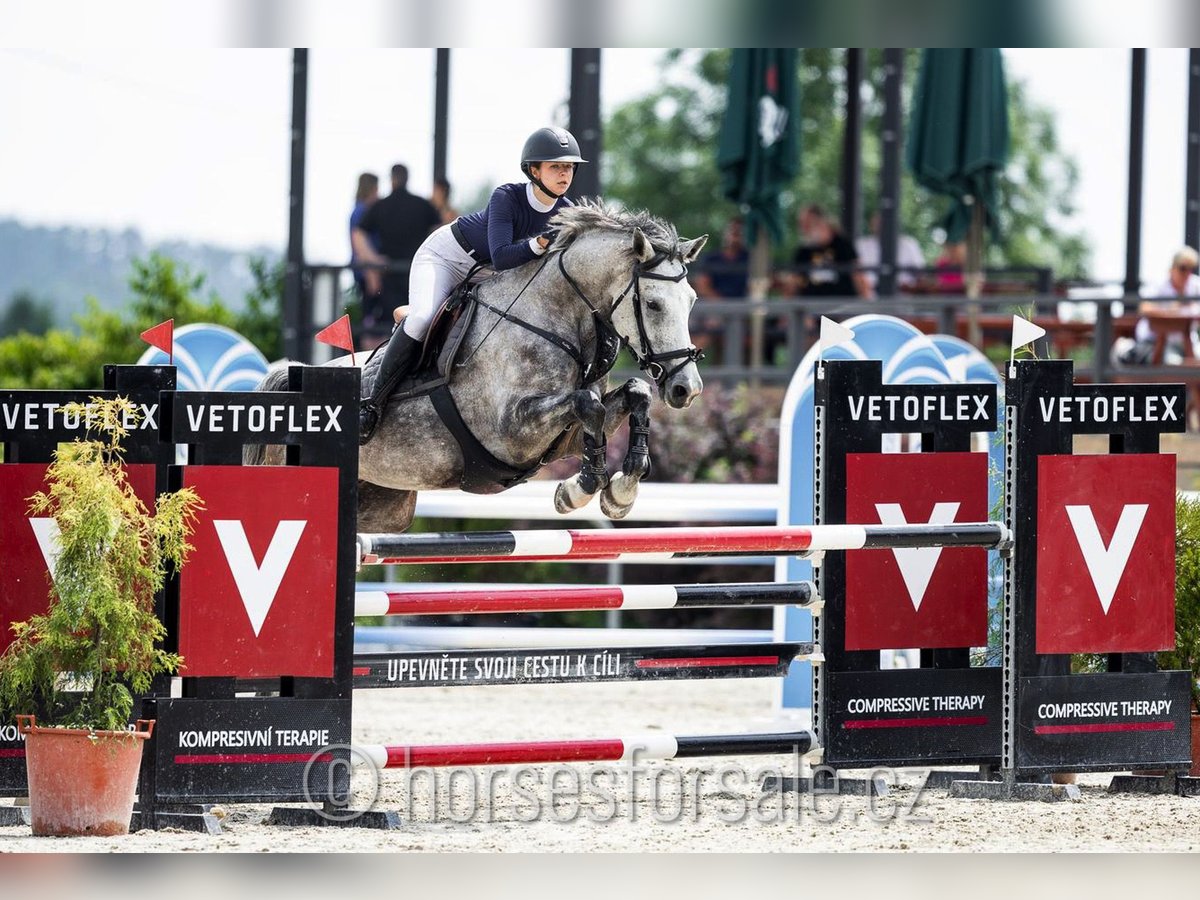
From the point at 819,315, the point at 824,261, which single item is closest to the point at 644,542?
the point at 819,315

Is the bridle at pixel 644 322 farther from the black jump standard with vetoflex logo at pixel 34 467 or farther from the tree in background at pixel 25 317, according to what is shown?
the tree in background at pixel 25 317

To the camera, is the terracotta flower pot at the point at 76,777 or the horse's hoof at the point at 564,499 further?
the horse's hoof at the point at 564,499

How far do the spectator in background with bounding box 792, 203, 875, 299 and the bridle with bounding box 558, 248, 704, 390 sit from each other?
7.13 m

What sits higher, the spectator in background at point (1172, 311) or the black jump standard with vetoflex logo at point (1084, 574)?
the spectator in background at point (1172, 311)

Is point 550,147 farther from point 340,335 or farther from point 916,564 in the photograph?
point 916,564

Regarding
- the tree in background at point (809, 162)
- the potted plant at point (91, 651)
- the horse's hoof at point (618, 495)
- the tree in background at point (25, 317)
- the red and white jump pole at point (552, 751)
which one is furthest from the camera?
the tree in background at point (25, 317)

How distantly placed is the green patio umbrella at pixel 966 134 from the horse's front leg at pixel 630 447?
25.2 ft

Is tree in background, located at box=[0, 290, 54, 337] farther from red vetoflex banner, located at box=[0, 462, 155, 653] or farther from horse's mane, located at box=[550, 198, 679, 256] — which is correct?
red vetoflex banner, located at box=[0, 462, 155, 653]

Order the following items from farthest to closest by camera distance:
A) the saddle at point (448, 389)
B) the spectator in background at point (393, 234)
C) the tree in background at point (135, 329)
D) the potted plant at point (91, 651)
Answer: the tree in background at point (135, 329) < the spectator in background at point (393, 234) < the saddle at point (448, 389) < the potted plant at point (91, 651)

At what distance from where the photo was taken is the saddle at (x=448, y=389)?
5832mm

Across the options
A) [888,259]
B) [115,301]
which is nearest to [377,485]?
[888,259]

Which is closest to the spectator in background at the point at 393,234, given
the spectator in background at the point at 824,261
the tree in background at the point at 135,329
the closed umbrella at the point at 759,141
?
the closed umbrella at the point at 759,141
